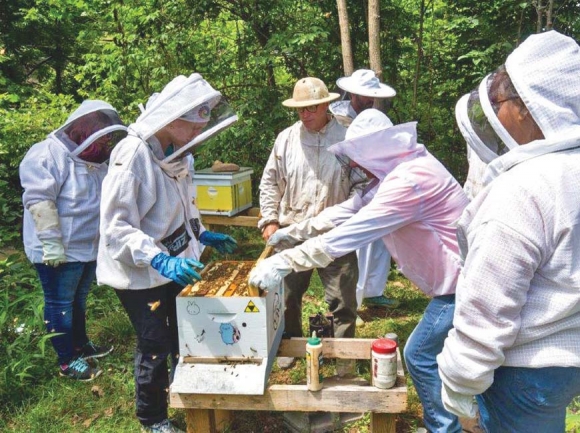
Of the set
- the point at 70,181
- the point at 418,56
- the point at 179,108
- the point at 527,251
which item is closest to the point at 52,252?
the point at 70,181

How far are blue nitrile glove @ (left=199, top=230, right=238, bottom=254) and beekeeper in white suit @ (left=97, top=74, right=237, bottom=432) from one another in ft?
1.04

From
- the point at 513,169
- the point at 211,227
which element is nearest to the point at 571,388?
the point at 513,169

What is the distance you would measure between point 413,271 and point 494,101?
1176mm

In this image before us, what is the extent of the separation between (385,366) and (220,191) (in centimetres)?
307

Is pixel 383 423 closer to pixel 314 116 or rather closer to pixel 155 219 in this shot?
pixel 155 219

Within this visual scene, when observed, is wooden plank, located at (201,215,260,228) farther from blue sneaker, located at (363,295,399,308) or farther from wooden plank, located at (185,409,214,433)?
wooden plank, located at (185,409,214,433)

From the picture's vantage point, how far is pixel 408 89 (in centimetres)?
671

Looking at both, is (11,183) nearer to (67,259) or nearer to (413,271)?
(67,259)

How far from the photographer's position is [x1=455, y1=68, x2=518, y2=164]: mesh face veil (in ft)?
4.87

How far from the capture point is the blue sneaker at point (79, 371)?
12.3 feet

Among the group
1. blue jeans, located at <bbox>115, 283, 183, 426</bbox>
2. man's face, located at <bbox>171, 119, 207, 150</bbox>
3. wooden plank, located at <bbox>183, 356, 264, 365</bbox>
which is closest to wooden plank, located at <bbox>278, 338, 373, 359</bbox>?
wooden plank, located at <bbox>183, 356, 264, 365</bbox>

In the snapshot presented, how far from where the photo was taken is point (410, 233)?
2.44 m

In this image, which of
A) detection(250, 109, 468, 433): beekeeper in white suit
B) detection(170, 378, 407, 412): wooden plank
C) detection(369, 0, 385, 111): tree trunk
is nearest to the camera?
detection(250, 109, 468, 433): beekeeper in white suit

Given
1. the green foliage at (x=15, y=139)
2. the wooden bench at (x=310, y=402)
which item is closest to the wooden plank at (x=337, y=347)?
the wooden bench at (x=310, y=402)
